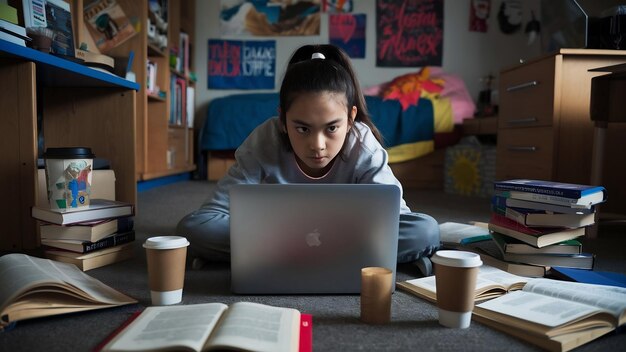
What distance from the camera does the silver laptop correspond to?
857mm

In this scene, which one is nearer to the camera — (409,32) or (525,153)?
(525,153)

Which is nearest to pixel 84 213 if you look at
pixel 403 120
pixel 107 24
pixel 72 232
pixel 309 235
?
pixel 72 232

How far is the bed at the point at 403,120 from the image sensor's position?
10.3 feet

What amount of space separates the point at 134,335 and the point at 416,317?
0.46 m

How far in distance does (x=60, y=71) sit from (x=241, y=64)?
247cm

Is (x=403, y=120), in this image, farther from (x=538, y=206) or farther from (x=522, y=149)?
(x=538, y=206)

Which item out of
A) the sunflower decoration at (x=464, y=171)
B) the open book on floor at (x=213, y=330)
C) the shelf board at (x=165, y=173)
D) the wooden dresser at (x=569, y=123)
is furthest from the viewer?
the sunflower decoration at (x=464, y=171)

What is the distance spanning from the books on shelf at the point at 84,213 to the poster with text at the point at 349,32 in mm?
2795

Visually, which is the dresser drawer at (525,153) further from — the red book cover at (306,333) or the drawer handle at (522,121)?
the red book cover at (306,333)

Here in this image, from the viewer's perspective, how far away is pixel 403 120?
3.16 metres

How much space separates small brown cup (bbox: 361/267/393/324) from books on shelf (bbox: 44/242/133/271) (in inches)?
27.2

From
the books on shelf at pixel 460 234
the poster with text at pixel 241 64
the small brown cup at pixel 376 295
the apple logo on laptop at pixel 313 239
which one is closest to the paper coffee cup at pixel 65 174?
the apple logo on laptop at pixel 313 239

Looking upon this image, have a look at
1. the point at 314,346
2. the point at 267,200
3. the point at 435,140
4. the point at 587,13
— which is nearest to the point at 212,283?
the point at 267,200

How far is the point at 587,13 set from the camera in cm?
192
